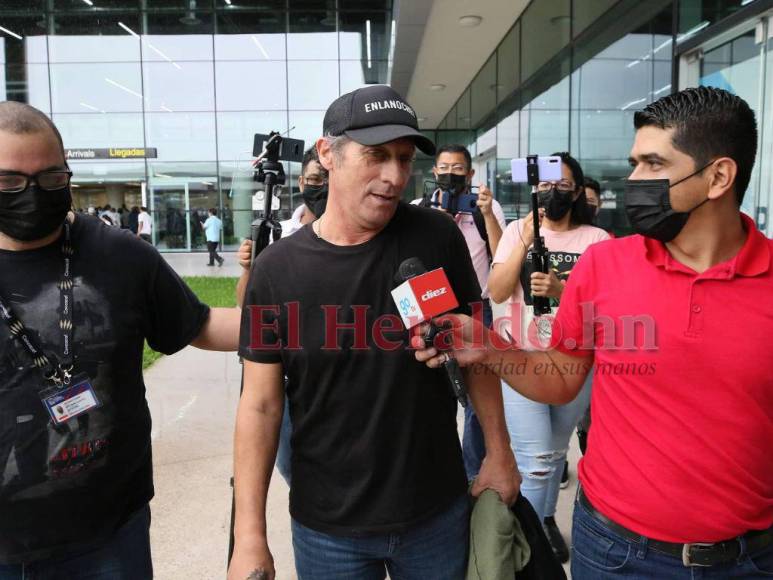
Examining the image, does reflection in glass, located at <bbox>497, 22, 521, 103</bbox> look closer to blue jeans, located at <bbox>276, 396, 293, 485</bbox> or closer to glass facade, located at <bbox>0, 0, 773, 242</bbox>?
glass facade, located at <bbox>0, 0, 773, 242</bbox>

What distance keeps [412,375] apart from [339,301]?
285mm

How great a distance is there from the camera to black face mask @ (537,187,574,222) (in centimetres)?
336

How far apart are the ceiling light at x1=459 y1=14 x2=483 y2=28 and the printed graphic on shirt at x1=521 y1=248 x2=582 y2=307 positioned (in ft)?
27.0

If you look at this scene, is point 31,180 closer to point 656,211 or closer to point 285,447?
point 656,211

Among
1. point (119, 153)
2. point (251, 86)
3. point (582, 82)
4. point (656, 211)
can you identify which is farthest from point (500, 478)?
point (119, 153)

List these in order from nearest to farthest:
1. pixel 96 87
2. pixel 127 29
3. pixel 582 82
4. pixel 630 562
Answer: pixel 630 562
pixel 582 82
pixel 127 29
pixel 96 87

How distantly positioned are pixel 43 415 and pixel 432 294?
1.10m

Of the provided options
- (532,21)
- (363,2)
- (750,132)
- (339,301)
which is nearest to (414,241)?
(339,301)

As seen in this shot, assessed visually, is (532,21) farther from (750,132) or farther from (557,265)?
(750,132)

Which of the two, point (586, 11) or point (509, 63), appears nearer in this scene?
point (586, 11)

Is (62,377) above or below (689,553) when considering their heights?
above

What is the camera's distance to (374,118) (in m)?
1.66

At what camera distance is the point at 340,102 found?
1.75 m

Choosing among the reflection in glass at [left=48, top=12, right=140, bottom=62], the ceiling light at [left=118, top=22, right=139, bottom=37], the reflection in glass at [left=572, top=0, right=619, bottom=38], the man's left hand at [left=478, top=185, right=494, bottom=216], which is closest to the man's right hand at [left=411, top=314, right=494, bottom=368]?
the man's left hand at [left=478, top=185, right=494, bottom=216]
